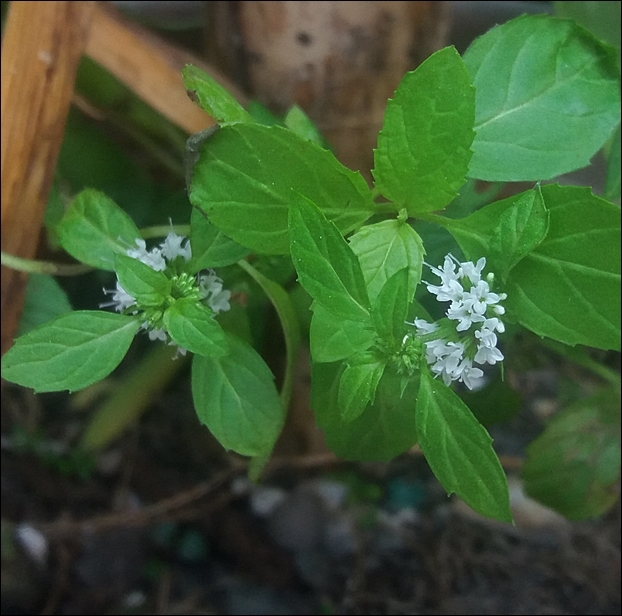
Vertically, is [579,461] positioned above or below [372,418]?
below

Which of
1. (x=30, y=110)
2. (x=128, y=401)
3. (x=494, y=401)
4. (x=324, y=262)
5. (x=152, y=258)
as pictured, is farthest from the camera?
(x=128, y=401)

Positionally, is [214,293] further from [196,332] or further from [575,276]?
[575,276]

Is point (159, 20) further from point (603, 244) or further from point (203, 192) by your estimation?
point (603, 244)

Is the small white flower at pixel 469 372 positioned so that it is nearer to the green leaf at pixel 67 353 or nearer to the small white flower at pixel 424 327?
the small white flower at pixel 424 327

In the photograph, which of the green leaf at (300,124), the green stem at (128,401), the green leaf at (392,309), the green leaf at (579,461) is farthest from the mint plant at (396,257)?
the green stem at (128,401)

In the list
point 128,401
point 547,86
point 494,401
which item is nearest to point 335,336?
point 547,86

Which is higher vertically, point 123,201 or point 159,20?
point 159,20

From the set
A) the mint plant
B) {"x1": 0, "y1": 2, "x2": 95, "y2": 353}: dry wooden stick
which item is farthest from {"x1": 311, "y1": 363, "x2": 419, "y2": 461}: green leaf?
{"x1": 0, "y1": 2, "x2": 95, "y2": 353}: dry wooden stick

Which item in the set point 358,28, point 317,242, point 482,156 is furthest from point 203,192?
point 358,28
